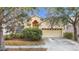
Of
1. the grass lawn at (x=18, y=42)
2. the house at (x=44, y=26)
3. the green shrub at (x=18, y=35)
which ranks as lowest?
the grass lawn at (x=18, y=42)

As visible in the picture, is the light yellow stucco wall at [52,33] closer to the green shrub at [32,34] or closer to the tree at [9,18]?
the green shrub at [32,34]

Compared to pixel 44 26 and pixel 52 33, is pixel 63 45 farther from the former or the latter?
pixel 44 26

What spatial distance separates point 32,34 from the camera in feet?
8.43

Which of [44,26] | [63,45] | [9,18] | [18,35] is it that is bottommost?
[63,45]

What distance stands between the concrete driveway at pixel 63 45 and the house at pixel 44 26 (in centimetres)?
8

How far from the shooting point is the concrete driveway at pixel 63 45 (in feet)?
8.40

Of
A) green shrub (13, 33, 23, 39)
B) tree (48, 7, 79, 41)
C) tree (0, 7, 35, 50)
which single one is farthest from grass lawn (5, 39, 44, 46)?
tree (48, 7, 79, 41)

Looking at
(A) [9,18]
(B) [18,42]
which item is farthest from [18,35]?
(A) [9,18]

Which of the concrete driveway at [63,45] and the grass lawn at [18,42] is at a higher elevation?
the grass lawn at [18,42]

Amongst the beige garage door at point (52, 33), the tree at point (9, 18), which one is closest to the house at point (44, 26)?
the beige garage door at point (52, 33)

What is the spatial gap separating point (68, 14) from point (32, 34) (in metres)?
0.54

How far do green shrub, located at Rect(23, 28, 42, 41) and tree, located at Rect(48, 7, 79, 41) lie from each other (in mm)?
321

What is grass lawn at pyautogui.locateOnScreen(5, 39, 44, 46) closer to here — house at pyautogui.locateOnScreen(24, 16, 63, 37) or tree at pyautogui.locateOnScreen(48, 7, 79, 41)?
house at pyautogui.locateOnScreen(24, 16, 63, 37)
